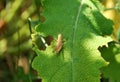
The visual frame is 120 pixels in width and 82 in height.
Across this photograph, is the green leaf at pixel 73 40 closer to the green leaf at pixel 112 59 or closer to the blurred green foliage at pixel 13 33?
the green leaf at pixel 112 59

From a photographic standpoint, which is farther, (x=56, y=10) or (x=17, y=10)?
(x=17, y=10)

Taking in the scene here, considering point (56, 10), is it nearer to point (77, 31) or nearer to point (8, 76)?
point (77, 31)

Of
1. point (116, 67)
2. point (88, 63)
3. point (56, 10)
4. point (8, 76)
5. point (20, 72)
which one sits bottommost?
point (8, 76)

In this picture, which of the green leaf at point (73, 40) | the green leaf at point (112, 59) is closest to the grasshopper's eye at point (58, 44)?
the green leaf at point (73, 40)

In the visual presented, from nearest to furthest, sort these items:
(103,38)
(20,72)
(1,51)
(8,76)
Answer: (103,38), (20,72), (8,76), (1,51)

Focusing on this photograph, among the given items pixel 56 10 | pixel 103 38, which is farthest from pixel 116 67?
pixel 56 10

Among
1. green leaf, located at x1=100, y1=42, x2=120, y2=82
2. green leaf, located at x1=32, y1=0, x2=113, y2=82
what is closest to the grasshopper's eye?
green leaf, located at x1=32, y1=0, x2=113, y2=82
